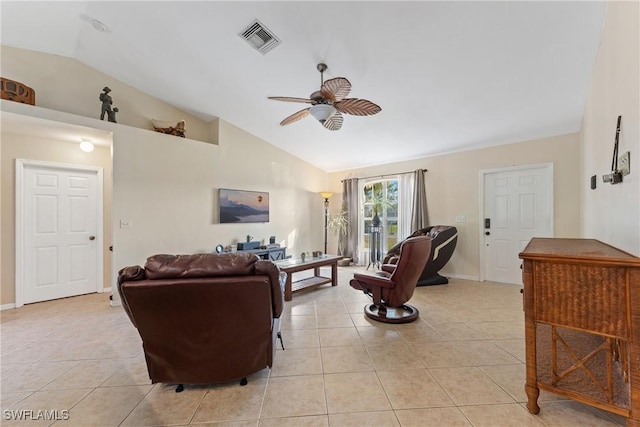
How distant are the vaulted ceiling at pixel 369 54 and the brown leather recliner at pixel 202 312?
2358mm

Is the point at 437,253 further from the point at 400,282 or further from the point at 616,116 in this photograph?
→ the point at 616,116

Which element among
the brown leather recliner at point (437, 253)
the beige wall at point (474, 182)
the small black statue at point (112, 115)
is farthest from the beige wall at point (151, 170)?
the beige wall at point (474, 182)

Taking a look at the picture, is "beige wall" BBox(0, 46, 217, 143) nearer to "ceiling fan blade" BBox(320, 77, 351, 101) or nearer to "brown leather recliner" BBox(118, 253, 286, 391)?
"ceiling fan blade" BBox(320, 77, 351, 101)

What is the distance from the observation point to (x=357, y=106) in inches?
107

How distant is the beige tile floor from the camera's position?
1.51m

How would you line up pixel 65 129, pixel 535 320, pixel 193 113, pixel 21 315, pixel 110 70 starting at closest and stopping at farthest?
pixel 535 320 < pixel 21 315 < pixel 65 129 < pixel 110 70 < pixel 193 113

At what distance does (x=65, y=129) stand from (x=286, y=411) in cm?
427

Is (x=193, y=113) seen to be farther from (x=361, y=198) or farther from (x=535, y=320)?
(x=535, y=320)

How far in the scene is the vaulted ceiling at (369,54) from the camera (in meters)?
2.25

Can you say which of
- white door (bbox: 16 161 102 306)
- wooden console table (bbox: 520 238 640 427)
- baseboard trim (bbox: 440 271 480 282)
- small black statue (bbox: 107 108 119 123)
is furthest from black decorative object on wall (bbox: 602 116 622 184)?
white door (bbox: 16 161 102 306)

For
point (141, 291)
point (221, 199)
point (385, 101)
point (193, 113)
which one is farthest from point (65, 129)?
point (385, 101)

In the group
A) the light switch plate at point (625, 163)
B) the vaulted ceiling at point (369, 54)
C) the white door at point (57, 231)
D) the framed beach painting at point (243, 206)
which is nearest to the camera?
the light switch plate at point (625, 163)

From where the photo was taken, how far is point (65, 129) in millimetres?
3369

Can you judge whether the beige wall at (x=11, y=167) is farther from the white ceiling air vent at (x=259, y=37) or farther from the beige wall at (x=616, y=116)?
the beige wall at (x=616, y=116)
